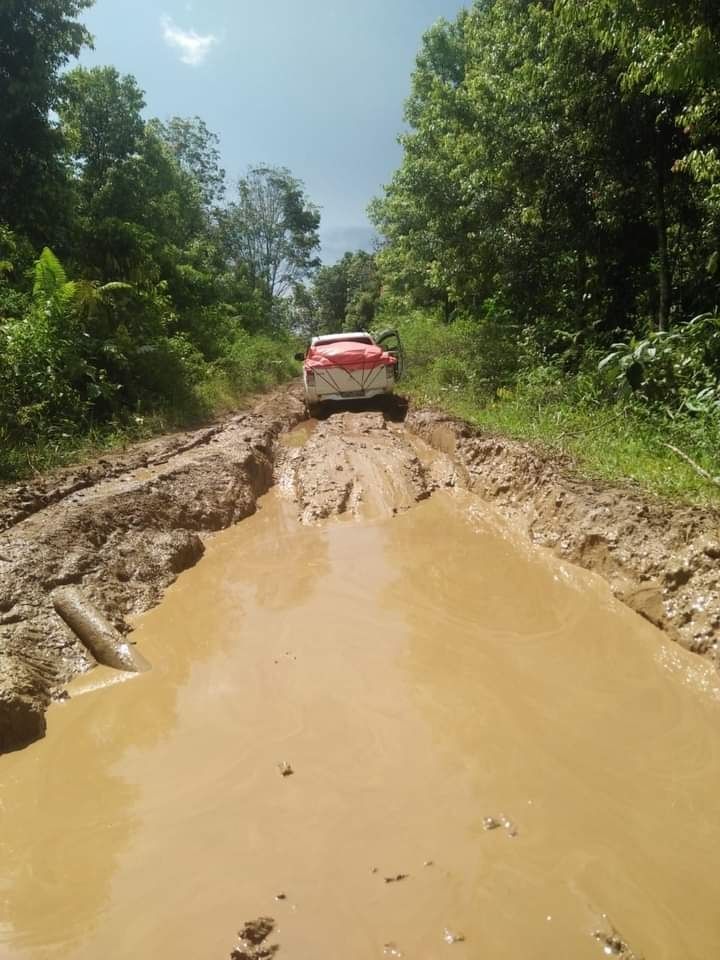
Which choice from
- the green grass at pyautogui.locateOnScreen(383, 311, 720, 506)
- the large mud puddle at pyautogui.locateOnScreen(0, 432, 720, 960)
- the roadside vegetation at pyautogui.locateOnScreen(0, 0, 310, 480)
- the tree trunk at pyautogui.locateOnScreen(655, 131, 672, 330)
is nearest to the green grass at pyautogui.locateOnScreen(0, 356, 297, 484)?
the roadside vegetation at pyautogui.locateOnScreen(0, 0, 310, 480)

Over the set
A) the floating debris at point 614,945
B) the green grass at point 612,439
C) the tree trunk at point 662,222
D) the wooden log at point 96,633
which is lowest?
the wooden log at point 96,633

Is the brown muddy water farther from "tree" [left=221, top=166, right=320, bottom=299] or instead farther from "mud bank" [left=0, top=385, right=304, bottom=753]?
"tree" [left=221, top=166, right=320, bottom=299]

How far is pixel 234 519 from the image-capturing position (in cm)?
622

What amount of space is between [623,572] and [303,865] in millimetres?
2971

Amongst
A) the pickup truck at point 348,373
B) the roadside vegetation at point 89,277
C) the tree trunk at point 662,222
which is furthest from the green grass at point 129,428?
the tree trunk at point 662,222

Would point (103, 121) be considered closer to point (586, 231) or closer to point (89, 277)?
point (89, 277)

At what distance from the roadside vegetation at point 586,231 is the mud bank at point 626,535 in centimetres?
34

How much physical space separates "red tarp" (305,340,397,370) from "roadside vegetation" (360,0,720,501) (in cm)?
124

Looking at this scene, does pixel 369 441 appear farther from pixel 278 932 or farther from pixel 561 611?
pixel 278 932

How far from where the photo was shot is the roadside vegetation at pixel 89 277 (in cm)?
759

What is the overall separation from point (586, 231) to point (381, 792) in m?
9.36

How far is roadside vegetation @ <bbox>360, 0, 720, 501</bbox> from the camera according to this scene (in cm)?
545

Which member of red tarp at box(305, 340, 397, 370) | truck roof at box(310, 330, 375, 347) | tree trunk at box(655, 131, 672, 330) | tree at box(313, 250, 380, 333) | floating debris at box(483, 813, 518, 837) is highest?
tree at box(313, 250, 380, 333)

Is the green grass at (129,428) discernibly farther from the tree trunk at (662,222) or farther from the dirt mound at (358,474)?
the tree trunk at (662,222)
